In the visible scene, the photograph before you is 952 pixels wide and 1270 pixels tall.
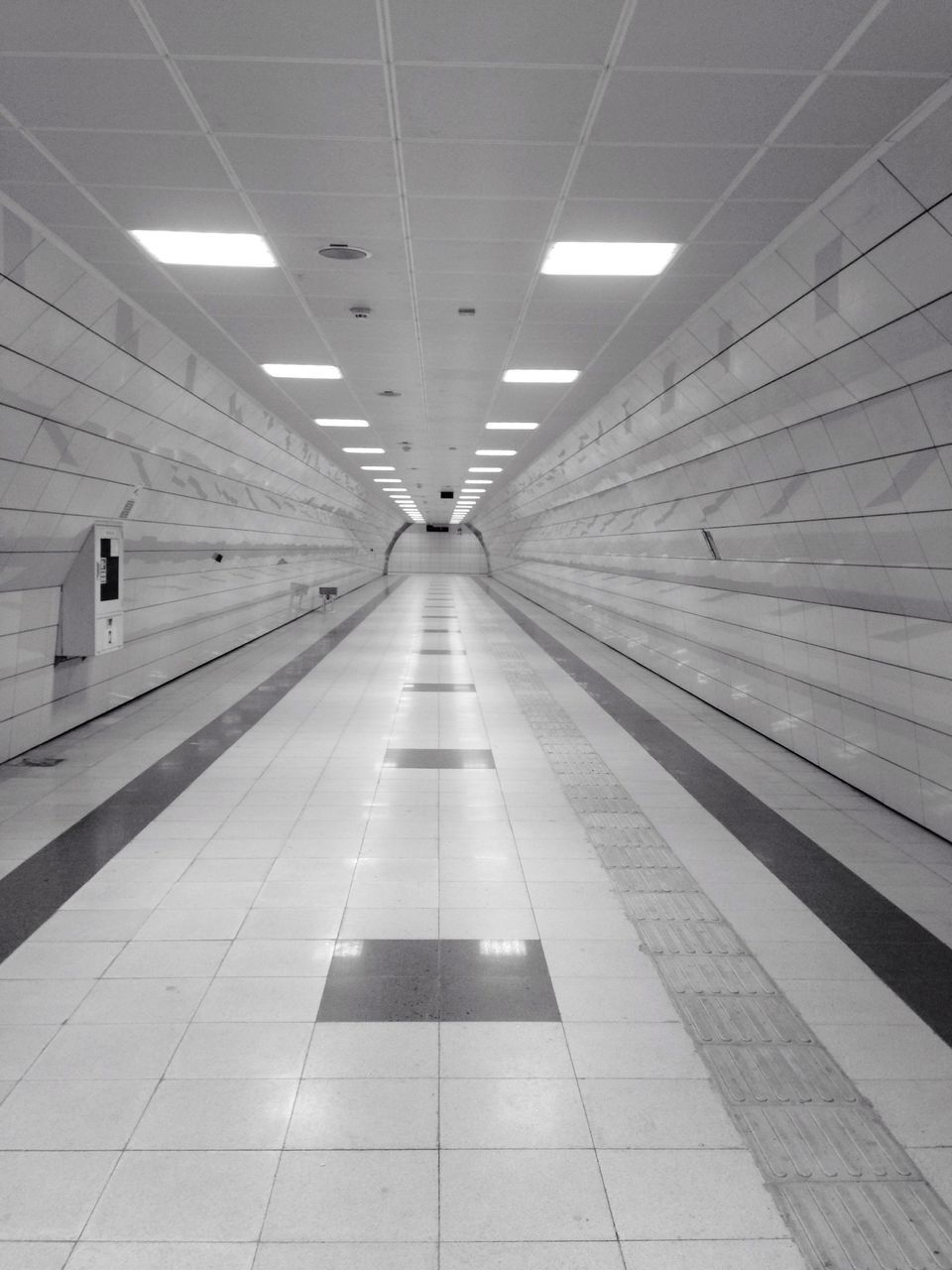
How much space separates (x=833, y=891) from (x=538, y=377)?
6.65 meters

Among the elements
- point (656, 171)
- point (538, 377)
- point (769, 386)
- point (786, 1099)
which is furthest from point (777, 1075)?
point (538, 377)

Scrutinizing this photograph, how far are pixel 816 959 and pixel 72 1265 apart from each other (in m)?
3.10

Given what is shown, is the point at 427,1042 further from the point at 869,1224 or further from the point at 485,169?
the point at 485,169

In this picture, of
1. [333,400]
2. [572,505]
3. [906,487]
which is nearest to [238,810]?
[906,487]

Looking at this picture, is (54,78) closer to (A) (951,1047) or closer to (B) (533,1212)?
(B) (533,1212)

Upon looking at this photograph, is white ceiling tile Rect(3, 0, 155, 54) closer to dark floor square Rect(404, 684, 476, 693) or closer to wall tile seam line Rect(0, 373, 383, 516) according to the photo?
wall tile seam line Rect(0, 373, 383, 516)

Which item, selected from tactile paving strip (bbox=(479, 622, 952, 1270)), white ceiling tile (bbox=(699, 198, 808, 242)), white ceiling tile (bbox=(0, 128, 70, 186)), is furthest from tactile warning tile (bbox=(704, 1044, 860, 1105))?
white ceiling tile (bbox=(0, 128, 70, 186))

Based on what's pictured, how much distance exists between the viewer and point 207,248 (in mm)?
5730

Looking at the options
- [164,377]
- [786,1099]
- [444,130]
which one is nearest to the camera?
[786,1099]

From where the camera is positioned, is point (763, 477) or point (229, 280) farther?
point (763, 477)

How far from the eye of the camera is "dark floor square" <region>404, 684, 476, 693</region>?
11078mm

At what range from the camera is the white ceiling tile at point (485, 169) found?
4250 mm

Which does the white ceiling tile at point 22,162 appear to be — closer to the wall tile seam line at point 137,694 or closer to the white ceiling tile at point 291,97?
the white ceiling tile at point 291,97

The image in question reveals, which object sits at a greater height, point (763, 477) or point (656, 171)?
point (656, 171)
